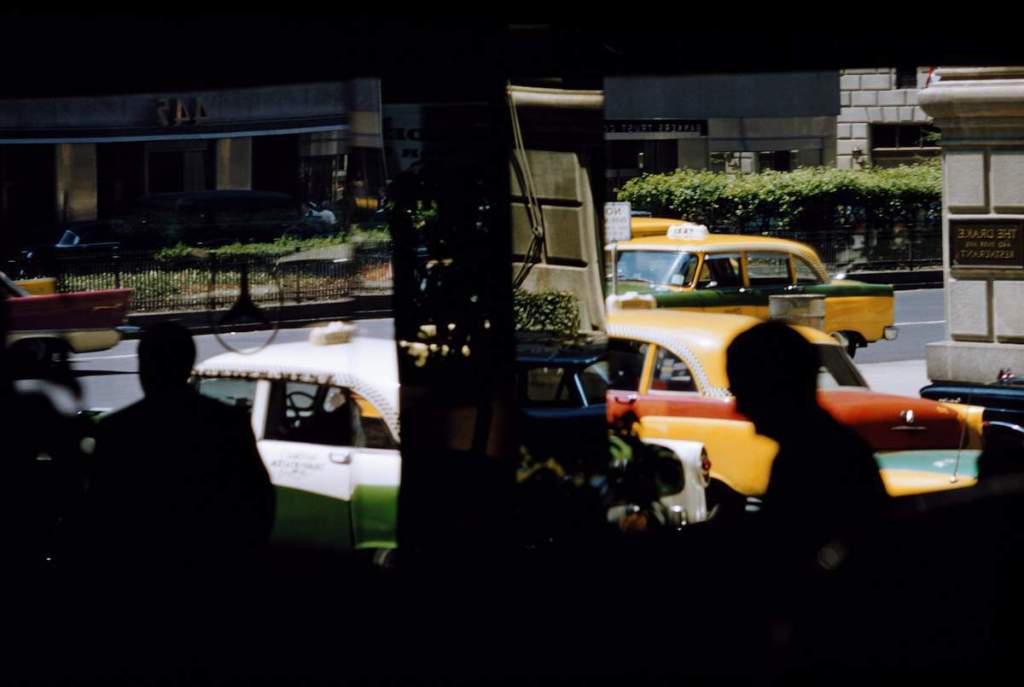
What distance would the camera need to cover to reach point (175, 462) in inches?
181

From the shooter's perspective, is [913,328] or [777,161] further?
[777,161]

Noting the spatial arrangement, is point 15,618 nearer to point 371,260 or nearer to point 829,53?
point 829,53

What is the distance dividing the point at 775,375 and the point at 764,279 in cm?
1376

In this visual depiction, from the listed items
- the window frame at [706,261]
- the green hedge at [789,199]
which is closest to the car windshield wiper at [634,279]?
the window frame at [706,261]

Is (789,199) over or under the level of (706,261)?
over

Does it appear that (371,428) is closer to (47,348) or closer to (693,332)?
(693,332)

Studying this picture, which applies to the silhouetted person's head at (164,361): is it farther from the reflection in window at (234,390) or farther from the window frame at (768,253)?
the window frame at (768,253)

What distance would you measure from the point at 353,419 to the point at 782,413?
3.54 m

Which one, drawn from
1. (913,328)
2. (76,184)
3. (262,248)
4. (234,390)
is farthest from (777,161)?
(234,390)

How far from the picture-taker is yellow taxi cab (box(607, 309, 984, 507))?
26.0 ft

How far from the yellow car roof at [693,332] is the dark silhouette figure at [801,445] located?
4896 millimetres

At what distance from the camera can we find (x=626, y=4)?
4977 millimetres

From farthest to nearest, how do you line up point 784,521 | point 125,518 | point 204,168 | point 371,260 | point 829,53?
point 371,260 → point 204,168 → point 829,53 → point 125,518 → point 784,521

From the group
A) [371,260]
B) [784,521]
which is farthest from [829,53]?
[371,260]
